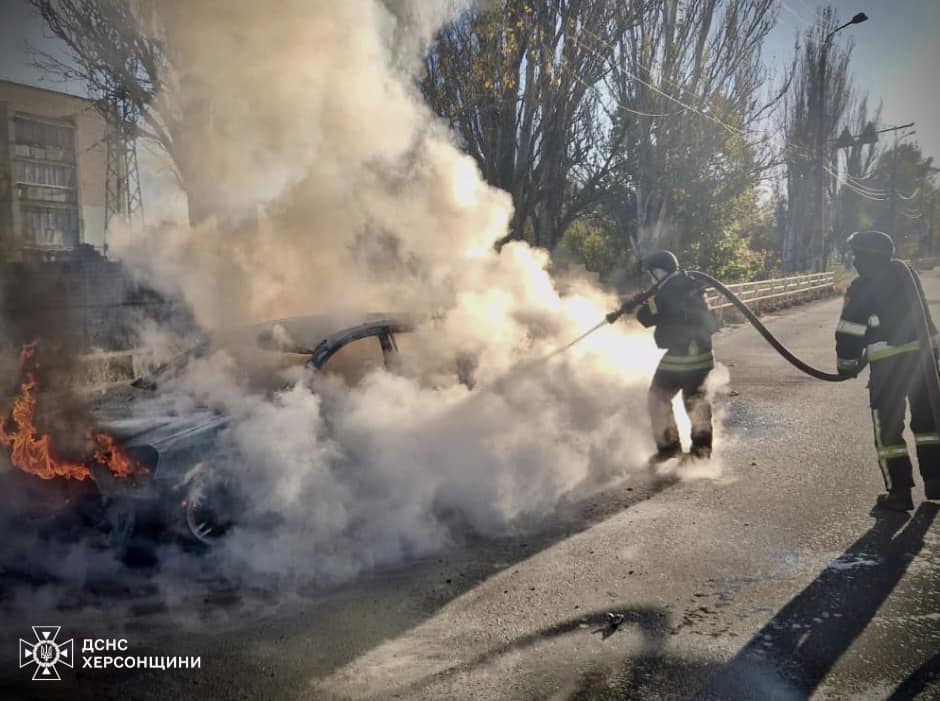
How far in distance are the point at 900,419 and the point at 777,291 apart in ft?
64.0

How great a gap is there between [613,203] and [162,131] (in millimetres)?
15298

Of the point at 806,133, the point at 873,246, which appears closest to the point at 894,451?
the point at 873,246

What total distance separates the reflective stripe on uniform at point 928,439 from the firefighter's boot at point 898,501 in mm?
358

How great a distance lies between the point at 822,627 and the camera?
3168 millimetres

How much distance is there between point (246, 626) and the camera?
3.24m

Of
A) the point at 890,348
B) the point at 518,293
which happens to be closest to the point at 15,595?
the point at 518,293

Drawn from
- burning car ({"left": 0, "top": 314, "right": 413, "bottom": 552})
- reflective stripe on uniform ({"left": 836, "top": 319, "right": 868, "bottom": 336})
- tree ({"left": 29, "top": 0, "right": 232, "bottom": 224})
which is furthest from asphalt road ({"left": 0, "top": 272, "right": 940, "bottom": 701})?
tree ({"left": 29, "top": 0, "right": 232, "bottom": 224})

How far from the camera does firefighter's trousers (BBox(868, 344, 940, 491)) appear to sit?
4727 mm

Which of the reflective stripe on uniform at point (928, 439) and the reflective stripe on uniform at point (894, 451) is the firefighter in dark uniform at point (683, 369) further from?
the reflective stripe on uniform at point (928, 439)

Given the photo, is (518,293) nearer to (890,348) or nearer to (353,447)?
(353,447)

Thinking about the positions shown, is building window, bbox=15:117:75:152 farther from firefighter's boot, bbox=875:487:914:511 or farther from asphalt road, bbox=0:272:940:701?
firefighter's boot, bbox=875:487:914:511

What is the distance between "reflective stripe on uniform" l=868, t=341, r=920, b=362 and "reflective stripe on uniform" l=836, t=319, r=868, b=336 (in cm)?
11

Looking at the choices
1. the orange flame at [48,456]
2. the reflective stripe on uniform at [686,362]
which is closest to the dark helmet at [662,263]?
the reflective stripe on uniform at [686,362]

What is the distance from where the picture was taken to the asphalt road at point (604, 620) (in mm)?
2762
